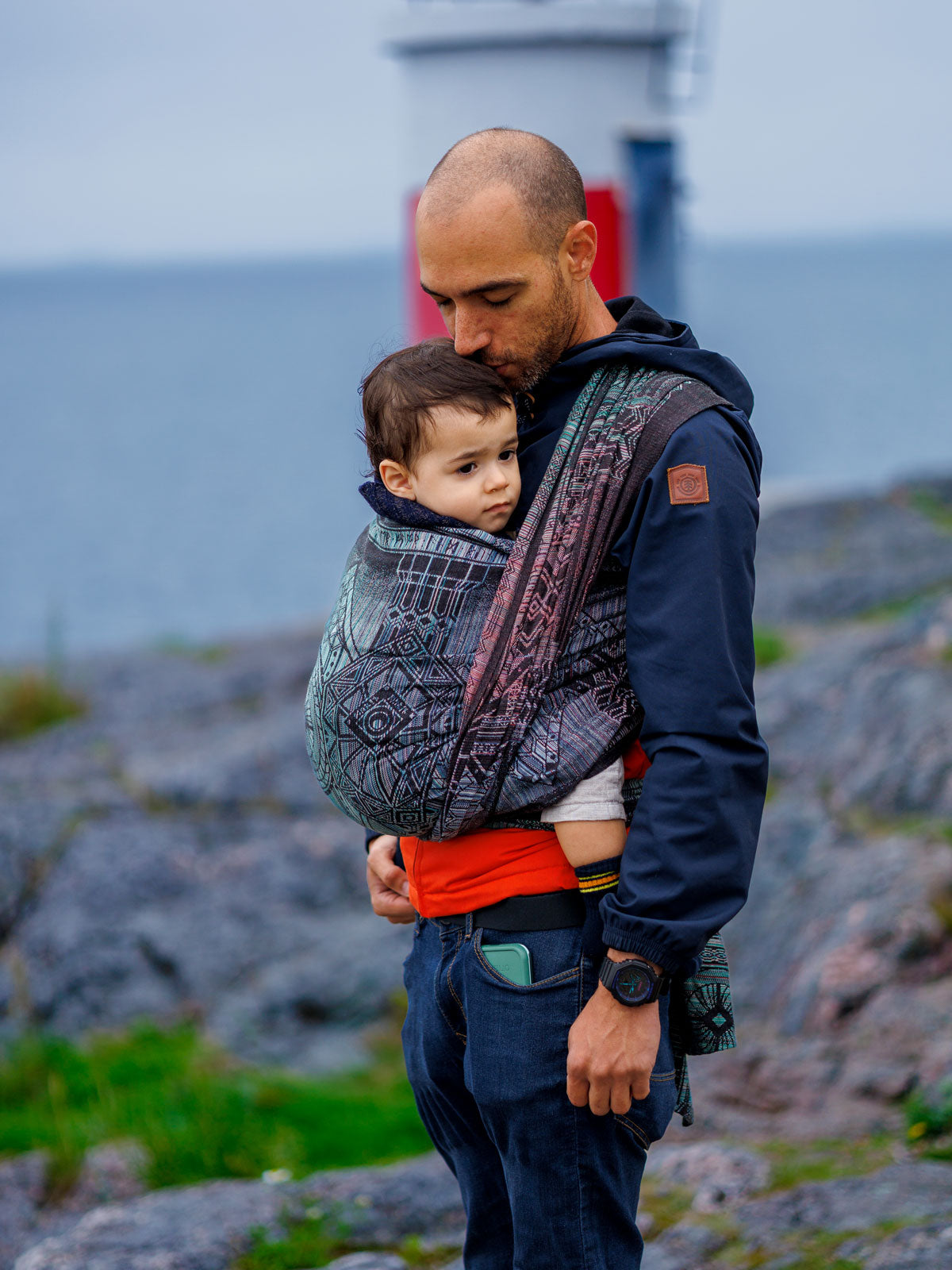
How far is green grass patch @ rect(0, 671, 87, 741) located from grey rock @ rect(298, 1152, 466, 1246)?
Result: 222 inches

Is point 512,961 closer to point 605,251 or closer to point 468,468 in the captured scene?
point 468,468

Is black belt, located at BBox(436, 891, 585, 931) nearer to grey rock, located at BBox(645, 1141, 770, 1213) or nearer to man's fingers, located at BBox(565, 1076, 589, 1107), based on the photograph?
man's fingers, located at BBox(565, 1076, 589, 1107)

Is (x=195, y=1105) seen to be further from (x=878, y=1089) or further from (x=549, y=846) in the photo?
(x=549, y=846)

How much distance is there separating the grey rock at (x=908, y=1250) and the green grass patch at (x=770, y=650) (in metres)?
4.47

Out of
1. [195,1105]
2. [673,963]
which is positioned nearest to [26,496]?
[195,1105]

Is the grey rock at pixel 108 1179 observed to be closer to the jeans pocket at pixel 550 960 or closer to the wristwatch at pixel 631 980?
the jeans pocket at pixel 550 960

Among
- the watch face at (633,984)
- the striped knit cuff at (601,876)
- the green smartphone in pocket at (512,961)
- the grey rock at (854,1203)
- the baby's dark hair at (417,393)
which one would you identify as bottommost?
the grey rock at (854,1203)

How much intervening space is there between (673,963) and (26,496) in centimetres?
4352

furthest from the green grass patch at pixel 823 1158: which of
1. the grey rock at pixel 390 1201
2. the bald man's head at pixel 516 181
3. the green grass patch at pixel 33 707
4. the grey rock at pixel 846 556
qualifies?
the green grass patch at pixel 33 707

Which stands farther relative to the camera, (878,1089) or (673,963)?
(878,1089)

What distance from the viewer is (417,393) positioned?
6.58ft

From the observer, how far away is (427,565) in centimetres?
198

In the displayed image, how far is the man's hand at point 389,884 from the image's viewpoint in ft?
7.89

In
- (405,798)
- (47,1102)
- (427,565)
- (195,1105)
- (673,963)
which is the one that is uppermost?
Result: (427,565)
